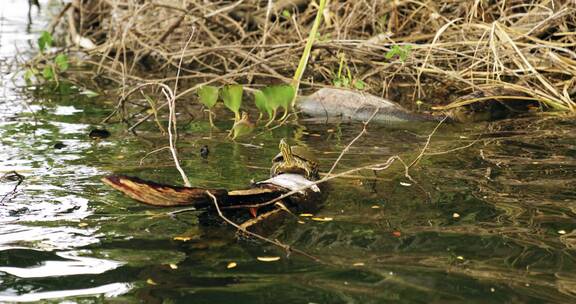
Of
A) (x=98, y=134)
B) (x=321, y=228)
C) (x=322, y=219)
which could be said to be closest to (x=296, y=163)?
(x=322, y=219)

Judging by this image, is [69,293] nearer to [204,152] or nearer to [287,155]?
[287,155]

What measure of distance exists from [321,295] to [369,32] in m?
5.63

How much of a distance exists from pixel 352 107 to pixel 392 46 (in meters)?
0.73

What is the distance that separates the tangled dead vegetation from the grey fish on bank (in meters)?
0.17

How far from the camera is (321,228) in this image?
3.22 m

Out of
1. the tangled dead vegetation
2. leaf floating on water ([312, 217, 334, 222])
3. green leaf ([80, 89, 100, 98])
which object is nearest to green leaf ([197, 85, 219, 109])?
→ the tangled dead vegetation

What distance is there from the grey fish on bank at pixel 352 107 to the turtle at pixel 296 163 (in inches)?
73.8

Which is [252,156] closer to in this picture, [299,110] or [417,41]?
[299,110]

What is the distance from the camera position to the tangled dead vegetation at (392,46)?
6059 millimetres

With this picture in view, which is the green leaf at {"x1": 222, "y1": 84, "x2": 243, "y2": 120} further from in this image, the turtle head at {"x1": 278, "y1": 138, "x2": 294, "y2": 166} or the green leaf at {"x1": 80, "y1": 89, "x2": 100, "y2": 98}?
the green leaf at {"x1": 80, "y1": 89, "x2": 100, "y2": 98}

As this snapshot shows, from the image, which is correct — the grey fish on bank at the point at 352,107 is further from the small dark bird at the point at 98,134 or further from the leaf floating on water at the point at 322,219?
the leaf floating on water at the point at 322,219

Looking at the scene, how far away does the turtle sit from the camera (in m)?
3.68

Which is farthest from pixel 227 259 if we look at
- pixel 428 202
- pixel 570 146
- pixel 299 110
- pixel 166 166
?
pixel 299 110

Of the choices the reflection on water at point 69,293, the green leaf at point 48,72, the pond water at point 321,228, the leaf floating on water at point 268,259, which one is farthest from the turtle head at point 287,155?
the green leaf at point 48,72
